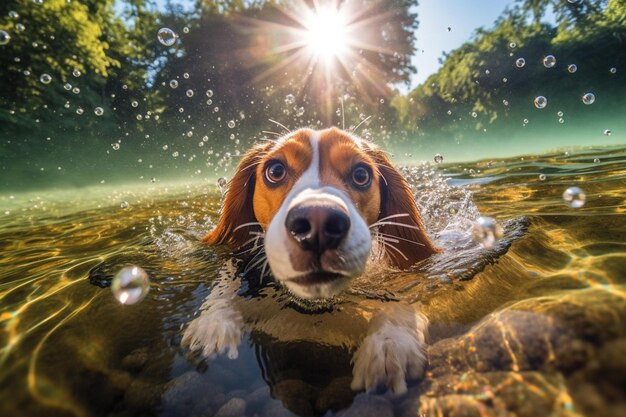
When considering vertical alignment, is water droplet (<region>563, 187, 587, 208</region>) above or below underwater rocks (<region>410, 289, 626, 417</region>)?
above

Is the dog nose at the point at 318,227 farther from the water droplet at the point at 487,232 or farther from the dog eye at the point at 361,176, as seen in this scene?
A: the water droplet at the point at 487,232

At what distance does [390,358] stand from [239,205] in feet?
6.58

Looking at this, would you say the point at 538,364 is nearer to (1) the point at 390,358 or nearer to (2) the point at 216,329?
(1) the point at 390,358

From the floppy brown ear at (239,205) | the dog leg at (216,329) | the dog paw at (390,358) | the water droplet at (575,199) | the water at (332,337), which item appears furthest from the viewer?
the water droplet at (575,199)

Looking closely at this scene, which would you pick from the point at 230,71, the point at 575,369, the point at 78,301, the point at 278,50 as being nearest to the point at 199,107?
the point at 230,71

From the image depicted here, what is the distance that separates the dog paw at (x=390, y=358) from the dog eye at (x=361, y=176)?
43.4 inches

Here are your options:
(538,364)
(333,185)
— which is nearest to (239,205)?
(333,185)

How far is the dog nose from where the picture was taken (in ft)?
4.97

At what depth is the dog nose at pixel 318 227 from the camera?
151 cm

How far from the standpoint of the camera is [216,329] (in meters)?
1.71

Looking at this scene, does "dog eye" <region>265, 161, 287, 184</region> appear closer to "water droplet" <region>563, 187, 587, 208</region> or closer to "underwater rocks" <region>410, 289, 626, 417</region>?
"underwater rocks" <region>410, 289, 626, 417</region>

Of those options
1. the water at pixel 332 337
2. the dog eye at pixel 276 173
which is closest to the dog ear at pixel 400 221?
the water at pixel 332 337

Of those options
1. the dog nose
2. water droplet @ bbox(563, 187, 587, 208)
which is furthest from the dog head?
water droplet @ bbox(563, 187, 587, 208)

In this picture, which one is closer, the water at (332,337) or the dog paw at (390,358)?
the water at (332,337)
